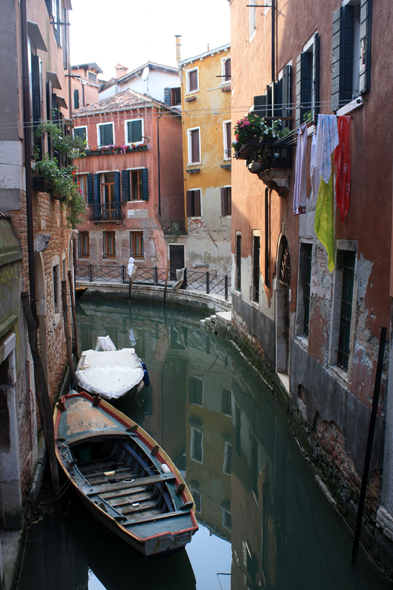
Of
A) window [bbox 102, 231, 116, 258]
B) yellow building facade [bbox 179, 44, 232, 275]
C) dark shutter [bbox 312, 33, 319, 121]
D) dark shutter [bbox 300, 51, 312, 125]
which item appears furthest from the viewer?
window [bbox 102, 231, 116, 258]

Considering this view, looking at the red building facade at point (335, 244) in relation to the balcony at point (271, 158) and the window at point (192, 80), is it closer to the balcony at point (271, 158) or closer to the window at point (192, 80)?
the balcony at point (271, 158)

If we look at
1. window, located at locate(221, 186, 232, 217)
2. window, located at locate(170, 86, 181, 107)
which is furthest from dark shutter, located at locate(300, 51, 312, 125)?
window, located at locate(170, 86, 181, 107)

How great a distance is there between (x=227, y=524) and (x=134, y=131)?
2101 centimetres

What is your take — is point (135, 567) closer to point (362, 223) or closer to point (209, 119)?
point (362, 223)

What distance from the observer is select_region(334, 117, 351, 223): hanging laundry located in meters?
5.55

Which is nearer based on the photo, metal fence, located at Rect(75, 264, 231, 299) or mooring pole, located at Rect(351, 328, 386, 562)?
mooring pole, located at Rect(351, 328, 386, 562)

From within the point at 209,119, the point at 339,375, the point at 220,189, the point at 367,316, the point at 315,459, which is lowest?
the point at 315,459

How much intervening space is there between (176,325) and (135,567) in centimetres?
1295

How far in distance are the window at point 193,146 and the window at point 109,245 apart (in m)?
5.44

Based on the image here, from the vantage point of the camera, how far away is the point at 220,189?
72.6 ft

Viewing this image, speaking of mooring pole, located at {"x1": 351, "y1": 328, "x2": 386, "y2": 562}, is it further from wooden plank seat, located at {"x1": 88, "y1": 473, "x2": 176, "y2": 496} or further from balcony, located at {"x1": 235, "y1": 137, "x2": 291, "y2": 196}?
balcony, located at {"x1": 235, "y1": 137, "x2": 291, "y2": 196}

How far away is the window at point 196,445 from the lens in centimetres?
830

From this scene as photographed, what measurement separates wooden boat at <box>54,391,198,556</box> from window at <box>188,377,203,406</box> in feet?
10.7

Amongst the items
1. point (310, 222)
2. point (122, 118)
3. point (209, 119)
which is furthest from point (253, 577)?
point (122, 118)
